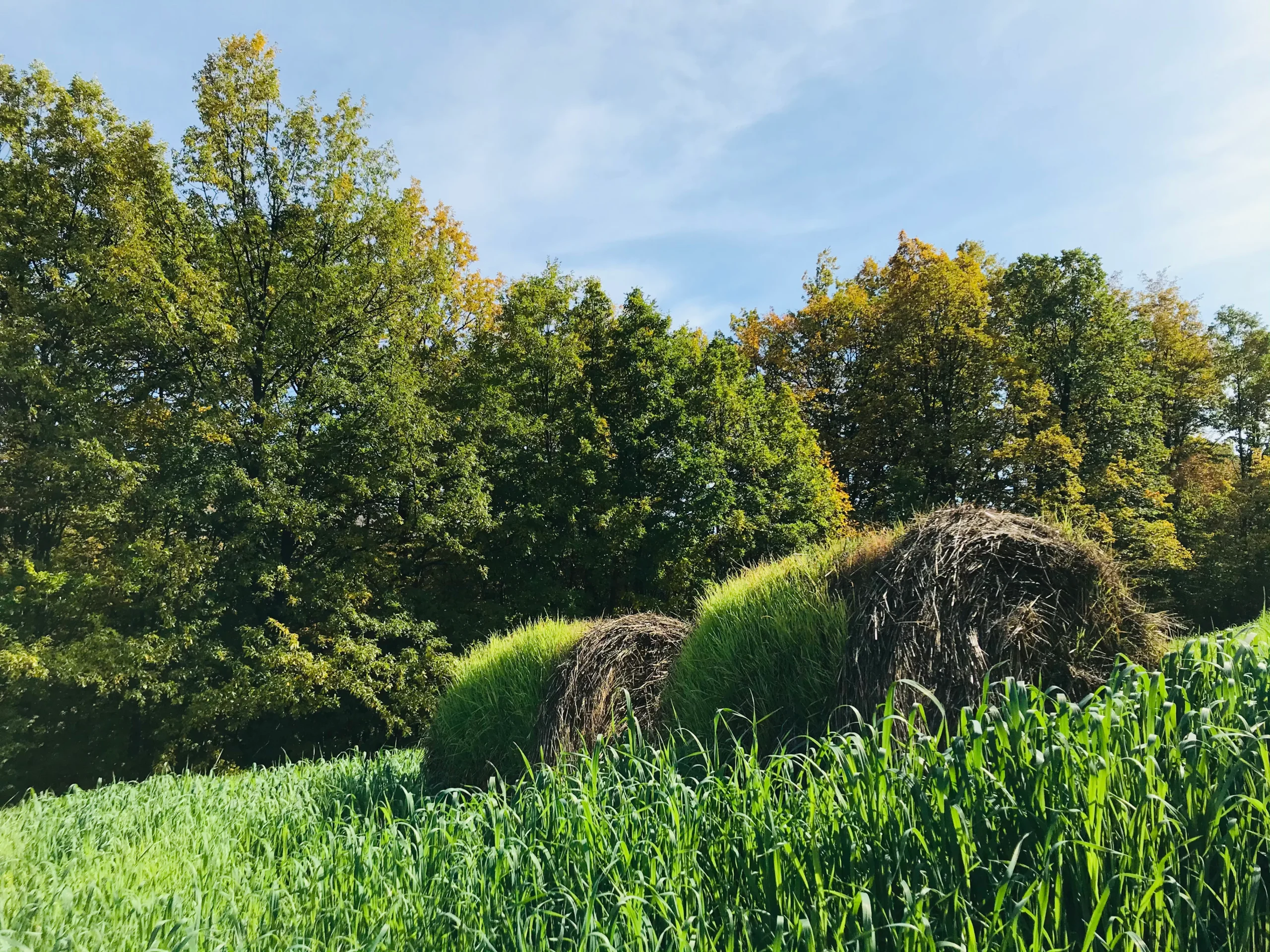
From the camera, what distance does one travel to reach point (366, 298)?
1841 cm

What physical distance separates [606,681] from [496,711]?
57.5 inches

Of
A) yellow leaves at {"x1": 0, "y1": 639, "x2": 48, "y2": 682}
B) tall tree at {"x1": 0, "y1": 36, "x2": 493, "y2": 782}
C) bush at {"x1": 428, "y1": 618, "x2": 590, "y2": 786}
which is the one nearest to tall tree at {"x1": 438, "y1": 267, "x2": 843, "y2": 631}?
tall tree at {"x1": 0, "y1": 36, "x2": 493, "y2": 782}

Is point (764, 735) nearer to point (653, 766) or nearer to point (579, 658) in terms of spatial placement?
point (653, 766)

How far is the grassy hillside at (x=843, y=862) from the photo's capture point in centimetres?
210

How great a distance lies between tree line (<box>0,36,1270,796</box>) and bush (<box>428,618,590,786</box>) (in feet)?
28.7

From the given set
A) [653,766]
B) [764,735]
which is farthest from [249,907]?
[764,735]

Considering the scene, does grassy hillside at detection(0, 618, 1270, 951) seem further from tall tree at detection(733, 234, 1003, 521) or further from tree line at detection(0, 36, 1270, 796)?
tall tree at detection(733, 234, 1003, 521)

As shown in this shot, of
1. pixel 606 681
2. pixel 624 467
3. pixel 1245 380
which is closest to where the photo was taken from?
pixel 606 681

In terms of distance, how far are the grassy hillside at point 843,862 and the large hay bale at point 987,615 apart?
0.60 metres

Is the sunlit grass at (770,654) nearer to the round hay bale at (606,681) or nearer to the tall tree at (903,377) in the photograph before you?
the round hay bale at (606,681)

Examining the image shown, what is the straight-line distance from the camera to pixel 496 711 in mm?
7238

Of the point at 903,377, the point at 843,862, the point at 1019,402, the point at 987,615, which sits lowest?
the point at 843,862

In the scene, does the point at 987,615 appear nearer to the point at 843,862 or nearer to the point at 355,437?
the point at 843,862

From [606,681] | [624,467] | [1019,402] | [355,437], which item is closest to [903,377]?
[1019,402]
